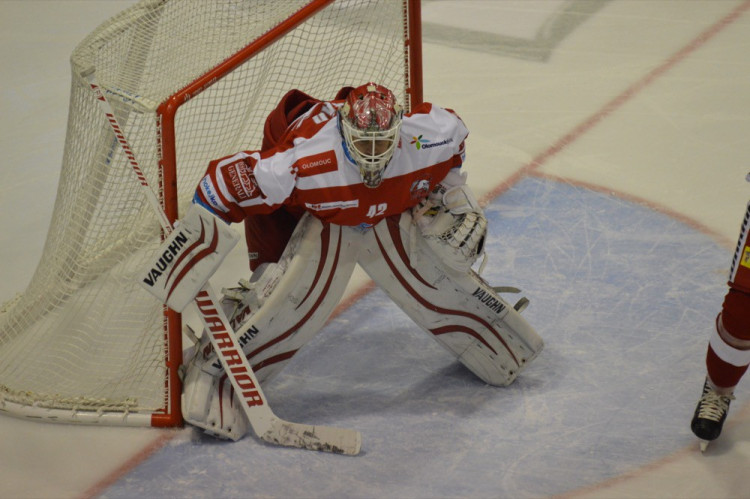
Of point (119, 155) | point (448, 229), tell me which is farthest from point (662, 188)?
point (119, 155)

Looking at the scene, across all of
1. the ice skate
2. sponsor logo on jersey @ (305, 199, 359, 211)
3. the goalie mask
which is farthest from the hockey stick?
the ice skate

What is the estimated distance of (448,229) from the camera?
11.1 ft

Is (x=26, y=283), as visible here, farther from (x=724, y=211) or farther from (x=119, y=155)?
(x=724, y=211)

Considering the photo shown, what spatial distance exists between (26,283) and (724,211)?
2.81 metres

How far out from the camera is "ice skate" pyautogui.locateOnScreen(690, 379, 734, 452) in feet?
10.6

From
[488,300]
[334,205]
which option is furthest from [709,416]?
[334,205]

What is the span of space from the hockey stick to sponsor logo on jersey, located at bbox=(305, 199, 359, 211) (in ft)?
1.26

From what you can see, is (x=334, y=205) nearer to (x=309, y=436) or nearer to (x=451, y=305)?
(x=451, y=305)

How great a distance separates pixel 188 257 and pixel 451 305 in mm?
887

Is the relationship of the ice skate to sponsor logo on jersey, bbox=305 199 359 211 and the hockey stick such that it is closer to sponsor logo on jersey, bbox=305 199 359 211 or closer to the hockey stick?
the hockey stick

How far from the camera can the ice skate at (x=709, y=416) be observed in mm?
3232

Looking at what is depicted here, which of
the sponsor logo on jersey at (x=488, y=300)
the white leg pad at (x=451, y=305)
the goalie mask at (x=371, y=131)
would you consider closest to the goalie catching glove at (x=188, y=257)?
the goalie mask at (x=371, y=131)

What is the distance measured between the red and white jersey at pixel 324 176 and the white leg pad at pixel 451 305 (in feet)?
0.40

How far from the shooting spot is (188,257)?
10.1 ft
